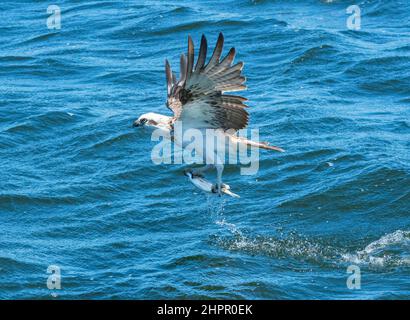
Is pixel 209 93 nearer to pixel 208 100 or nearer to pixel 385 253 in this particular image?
pixel 208 100

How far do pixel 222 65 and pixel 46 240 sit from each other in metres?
4.66

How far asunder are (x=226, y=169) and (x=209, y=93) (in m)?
5.41

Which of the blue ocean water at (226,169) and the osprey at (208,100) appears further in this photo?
the blue ocean water at (226,169)

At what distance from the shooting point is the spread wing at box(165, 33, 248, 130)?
1183 cm

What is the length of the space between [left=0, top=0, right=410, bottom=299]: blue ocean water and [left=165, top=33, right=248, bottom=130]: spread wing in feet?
7.46

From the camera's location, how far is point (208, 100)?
12.2 m

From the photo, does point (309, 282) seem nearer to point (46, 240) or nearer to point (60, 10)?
point (46, 240)

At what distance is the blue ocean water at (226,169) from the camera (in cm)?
1365

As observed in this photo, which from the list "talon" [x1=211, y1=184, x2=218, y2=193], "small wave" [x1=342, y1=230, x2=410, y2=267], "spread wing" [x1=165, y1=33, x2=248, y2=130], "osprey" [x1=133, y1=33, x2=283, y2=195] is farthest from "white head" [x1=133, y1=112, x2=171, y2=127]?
"small wave" [x1=342, y1=230, x2=410, y2=267]

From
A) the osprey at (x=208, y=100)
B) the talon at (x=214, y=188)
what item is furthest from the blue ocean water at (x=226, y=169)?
the osprey at (x=208, y=100)

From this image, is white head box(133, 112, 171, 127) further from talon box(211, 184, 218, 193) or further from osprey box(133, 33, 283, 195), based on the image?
talon box(211, 184, 218, 193)

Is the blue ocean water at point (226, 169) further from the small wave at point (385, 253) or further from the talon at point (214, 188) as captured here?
the talon at point (214, 188)

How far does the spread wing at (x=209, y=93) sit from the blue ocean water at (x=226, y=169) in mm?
2275
